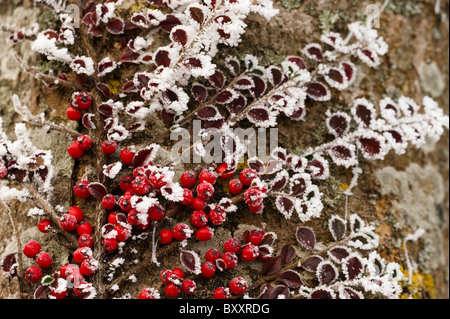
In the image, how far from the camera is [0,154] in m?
1.73

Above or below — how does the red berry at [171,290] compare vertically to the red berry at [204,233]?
below

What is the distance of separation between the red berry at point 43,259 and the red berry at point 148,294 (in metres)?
0.44

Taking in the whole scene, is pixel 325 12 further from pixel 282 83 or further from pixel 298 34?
pixel 282 83

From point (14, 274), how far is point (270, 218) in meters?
1.24

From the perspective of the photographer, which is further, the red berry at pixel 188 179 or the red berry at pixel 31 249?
the red berry at pixel 188 179

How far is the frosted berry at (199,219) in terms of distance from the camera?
1753 millimetres

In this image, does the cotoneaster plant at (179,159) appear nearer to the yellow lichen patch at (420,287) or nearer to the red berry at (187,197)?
the red berry at (187,197)

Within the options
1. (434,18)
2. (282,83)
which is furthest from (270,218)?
(434,18)

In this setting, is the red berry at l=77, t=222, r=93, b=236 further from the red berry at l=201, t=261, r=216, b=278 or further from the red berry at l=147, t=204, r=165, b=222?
the red berry at l=201, t=261, r=216, b=278

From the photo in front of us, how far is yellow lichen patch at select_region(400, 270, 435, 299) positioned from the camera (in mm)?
2051

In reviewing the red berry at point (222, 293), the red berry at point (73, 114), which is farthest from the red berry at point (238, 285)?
the red berry at point (73, 114)

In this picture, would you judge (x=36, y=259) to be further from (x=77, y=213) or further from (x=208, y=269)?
(x=208, y=269)

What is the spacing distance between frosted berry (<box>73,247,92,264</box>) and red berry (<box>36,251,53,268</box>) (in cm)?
13

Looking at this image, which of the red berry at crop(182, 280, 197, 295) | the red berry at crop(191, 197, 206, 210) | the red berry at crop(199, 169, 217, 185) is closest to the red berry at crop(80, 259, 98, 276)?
the red berry at crop(182, 280, 197, 295)
